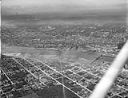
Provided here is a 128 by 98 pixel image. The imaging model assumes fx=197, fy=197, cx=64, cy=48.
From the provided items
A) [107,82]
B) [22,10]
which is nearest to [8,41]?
[22,10]

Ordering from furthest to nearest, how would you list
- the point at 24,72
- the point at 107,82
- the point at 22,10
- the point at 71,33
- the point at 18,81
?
1. the point at 71,33
2. the point at 24,72
3. the point at 18,81
4. the point at 22,10
5. the point at 107,82

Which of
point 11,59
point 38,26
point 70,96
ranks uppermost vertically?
point 38,26

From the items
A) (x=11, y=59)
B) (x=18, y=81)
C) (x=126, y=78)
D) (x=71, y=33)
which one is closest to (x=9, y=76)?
(x=18, y=81)

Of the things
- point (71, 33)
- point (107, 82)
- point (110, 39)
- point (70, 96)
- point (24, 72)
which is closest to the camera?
point (107, 82)

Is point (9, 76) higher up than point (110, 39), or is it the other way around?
point (110, 39)

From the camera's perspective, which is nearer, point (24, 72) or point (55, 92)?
point (55, 92)

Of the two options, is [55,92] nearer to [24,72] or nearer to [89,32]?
[24,72]
